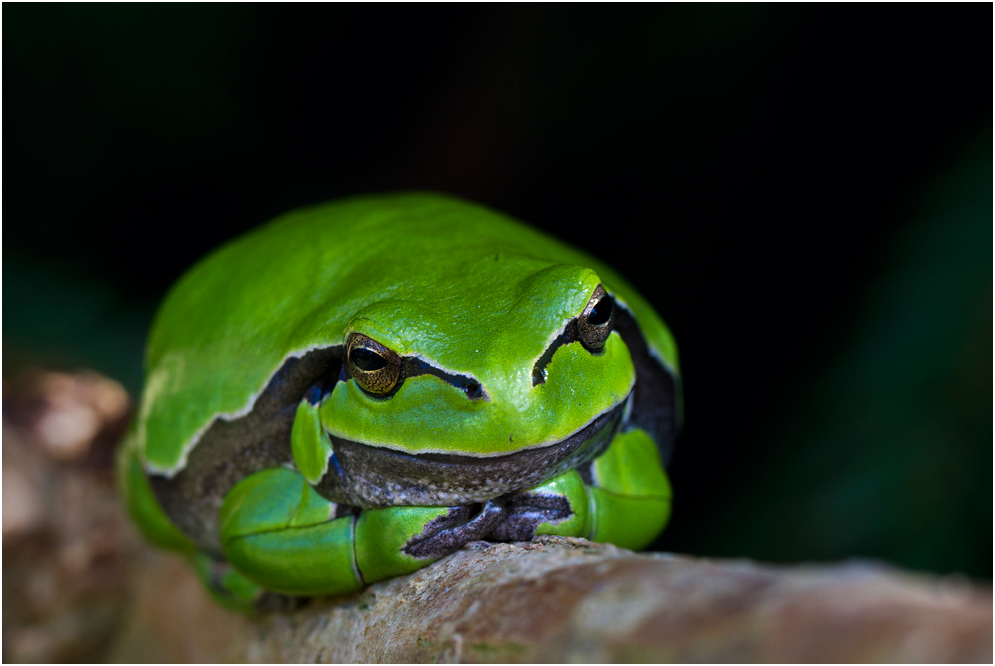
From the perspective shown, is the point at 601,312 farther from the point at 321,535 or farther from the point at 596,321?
the point at 321,535

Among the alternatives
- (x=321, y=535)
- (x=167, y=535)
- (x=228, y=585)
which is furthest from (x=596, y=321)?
(x=167, y=535)

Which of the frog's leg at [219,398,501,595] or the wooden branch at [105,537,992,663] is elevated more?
the wooden branch at [105,537,992,663]

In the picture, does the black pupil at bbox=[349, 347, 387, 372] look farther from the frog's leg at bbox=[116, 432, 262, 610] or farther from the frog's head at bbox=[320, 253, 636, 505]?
the frog's leg at bbox=[116, 432, 262, 610]

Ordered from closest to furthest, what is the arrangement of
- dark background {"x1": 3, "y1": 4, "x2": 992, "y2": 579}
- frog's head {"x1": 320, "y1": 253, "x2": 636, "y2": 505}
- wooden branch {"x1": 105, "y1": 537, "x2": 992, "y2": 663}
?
wooden branch {"x1": 105, "y1": 537, "x2": 992, "y2": 663} < frog's head {"x1": 320, "y1": 253, "x2": 636, "y2": 505} < dark background {"x1": 3, "y1": 4, "x2": 992, "y2": 579}

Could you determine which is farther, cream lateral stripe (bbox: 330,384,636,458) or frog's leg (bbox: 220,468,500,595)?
frog's leg (bbox: 220,468,500,595)

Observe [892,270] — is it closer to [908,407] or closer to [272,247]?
[908,407]

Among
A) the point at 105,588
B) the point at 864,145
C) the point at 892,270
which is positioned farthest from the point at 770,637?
the point at 105,588

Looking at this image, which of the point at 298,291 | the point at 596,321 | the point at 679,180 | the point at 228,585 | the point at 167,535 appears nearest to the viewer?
the point at 596,321

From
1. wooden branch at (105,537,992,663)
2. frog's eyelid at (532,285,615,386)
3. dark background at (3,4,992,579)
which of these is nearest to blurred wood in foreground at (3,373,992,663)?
wooden branch at (105,537,992,663)

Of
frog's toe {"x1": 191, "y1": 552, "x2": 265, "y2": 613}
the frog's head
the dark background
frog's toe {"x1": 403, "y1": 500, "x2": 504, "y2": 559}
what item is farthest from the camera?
the dark background
